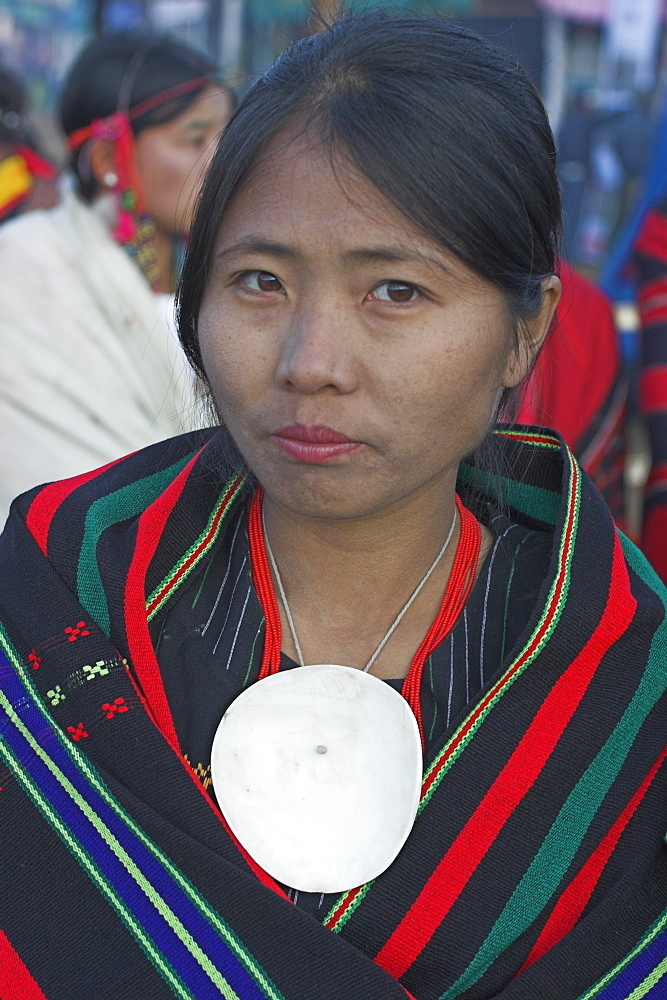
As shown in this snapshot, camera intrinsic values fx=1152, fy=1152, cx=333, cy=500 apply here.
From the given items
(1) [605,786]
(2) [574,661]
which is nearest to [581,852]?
(1) [605,786]

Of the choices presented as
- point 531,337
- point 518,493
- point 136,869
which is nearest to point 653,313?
point 518,493

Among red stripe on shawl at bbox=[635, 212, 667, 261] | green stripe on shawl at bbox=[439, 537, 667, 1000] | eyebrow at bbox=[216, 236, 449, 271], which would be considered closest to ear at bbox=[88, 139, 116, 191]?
red stripe on shawl at bbox=[635, 212, 667, 261]

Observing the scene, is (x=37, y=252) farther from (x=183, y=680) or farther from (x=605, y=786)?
(x=605, y=786)

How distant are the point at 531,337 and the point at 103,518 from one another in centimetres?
64

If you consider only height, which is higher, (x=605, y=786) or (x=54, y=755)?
(x=54, y=755)

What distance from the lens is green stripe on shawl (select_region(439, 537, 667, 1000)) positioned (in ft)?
4.48

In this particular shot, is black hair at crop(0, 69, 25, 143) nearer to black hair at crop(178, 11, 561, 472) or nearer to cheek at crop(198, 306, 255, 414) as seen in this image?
black hair at crop(178, 11, 561, 472)

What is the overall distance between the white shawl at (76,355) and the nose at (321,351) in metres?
1.59

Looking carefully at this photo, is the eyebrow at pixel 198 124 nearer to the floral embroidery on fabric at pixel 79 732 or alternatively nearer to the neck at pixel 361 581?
the neck at pixel 361 581

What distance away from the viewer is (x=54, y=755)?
4.66 feet

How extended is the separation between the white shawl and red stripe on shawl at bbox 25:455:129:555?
1.24 metres

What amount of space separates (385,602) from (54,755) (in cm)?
49

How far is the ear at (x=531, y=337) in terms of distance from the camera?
1.52m

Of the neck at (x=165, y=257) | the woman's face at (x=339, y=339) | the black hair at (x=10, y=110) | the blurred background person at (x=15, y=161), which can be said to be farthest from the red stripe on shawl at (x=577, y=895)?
the black hair at (x=10, y=110)
